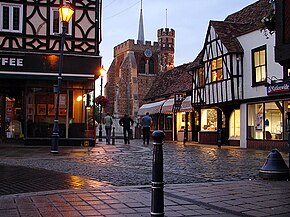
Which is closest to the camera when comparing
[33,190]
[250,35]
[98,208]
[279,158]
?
[98,208]

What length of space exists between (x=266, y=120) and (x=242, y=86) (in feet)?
8.71

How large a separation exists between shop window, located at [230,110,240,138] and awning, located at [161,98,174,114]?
993 cm

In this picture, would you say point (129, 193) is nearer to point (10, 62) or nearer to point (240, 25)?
point (10, 62)

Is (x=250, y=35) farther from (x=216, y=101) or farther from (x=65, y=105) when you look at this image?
(x=65, y=105)

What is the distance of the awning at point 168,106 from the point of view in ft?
118

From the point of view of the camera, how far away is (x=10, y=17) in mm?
20312

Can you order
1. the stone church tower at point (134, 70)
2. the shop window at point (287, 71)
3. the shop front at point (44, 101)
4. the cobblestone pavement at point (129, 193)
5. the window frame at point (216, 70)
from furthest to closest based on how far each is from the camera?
the stone church tower at point (134, 70) → the window frame at point (216, 70) → the shop front at point (44, 101) → the shop window at point (287, 71) → the cobblestone pavement at point (129, 193)

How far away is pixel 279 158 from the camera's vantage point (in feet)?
29.6

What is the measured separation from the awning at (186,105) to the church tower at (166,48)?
5107cm

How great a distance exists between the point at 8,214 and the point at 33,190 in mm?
1944

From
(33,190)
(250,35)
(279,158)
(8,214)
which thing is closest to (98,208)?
(8,214)

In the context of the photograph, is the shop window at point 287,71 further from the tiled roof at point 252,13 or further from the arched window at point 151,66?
the arched window at point 151,66

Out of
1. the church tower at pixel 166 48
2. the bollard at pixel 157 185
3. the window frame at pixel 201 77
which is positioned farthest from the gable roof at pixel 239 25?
the church tower at pixel 166 48

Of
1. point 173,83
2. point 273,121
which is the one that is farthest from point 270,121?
point 173,83
